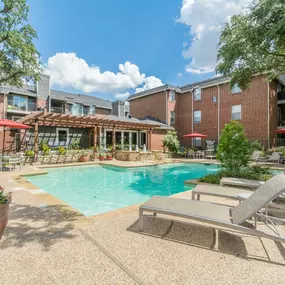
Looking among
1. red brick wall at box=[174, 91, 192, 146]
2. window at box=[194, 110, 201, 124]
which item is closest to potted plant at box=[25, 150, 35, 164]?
red brick wall at box=[174, 91, 192, 146]

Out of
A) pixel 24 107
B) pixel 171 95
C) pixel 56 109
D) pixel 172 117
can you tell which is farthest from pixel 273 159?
pixel 24 107

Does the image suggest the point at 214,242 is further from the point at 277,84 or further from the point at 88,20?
the point at 277,84

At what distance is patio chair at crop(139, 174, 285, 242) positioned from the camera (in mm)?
2635

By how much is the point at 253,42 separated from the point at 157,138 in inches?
654

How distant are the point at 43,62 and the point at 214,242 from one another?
17.0 ft

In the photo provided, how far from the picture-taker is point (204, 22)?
10672 millimetres

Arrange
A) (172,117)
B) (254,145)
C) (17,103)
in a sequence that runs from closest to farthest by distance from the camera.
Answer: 1. (254,145)
2. (17,103)
3. (172,117)

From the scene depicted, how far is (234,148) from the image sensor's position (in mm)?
7824

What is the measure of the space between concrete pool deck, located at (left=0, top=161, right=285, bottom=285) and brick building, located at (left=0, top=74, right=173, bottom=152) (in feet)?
45.9

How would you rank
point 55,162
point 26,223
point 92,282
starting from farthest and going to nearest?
point 55,162, point 26,223, point 92,282

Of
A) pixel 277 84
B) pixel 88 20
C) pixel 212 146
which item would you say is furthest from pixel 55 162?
pixel 277 84

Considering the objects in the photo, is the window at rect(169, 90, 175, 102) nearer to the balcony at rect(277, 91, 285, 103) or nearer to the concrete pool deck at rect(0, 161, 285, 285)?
the balcony at rect(277, 91, 285, 103)

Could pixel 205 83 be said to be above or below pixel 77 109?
above

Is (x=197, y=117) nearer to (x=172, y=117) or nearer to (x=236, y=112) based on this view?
(x=172, y=117)
